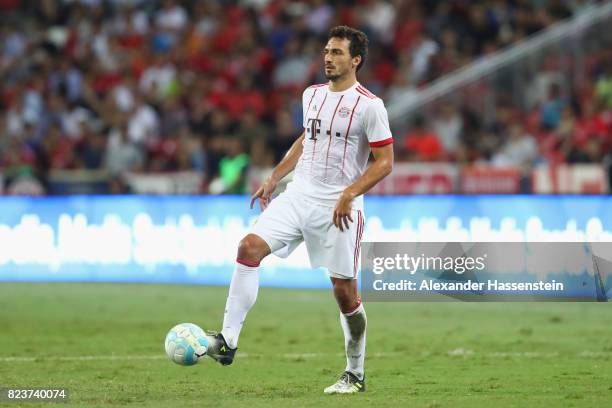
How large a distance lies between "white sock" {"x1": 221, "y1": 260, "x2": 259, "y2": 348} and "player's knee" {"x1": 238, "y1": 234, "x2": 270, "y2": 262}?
42 mm

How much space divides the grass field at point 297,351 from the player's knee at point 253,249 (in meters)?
0.91

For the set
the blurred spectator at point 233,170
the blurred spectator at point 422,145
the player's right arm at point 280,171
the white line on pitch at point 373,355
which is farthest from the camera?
the blurred spectator at point 422,145

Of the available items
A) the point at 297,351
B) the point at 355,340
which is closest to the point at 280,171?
the point at 355,340

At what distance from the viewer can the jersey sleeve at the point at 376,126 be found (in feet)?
25.6

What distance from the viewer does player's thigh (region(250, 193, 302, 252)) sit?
7.91 meters

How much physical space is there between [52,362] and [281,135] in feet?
32.4

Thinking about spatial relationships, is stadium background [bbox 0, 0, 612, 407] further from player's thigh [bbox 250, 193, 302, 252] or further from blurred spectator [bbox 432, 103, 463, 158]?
player's thigh [bbox 250, 193, 302, 252]

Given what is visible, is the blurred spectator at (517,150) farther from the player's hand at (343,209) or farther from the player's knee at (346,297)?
the player's hand at (343,209)

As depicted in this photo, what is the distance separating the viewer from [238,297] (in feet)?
26.0

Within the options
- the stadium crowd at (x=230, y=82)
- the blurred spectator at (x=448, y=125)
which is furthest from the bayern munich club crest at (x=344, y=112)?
the blurred spectator at (x=448, y=125)

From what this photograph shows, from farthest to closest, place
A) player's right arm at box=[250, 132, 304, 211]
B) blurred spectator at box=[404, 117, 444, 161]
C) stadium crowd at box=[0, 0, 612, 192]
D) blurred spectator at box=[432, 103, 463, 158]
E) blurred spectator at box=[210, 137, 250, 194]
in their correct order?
blurred spectator at box=[432, 103, 463, 158]
stadium crowd at box=[0, 0, 612, 192]
blurred spectator at box=[404, 117, 444, 161]
blurred spectator at box=[210, 137, 250, 194]
player's right arm at box=[250, 132, 304, 211]

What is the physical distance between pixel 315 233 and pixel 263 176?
32.8 ft

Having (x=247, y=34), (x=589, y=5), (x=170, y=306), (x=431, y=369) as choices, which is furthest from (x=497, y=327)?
(x=247, y=34)

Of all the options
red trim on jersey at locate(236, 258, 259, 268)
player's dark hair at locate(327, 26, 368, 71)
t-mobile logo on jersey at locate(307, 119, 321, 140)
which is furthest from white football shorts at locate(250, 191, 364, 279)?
player's dark hair at locate(327, 26, 368, 71)
